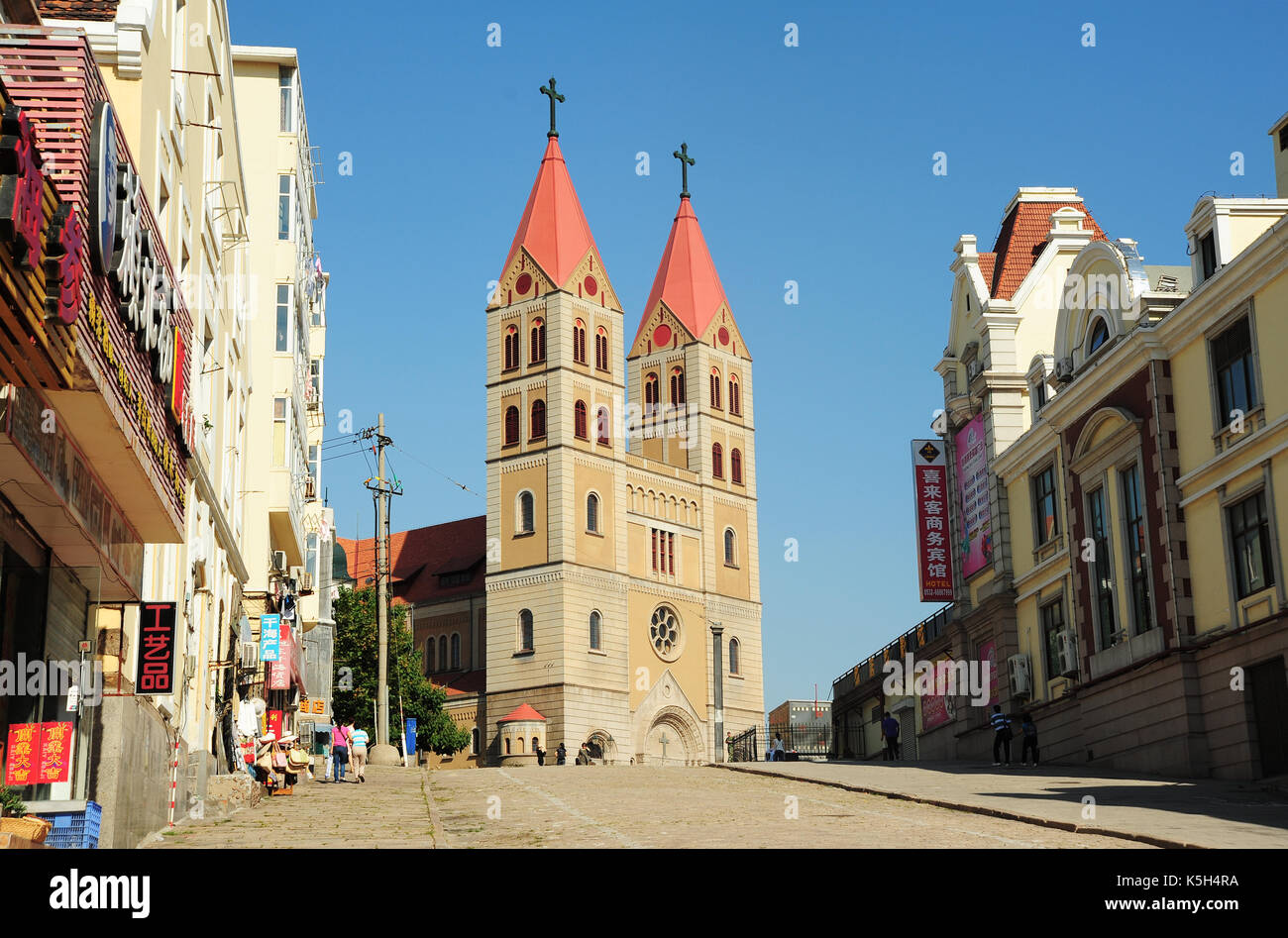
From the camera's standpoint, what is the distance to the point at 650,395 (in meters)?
92.0

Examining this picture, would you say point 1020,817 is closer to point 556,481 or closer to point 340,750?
point 340,750

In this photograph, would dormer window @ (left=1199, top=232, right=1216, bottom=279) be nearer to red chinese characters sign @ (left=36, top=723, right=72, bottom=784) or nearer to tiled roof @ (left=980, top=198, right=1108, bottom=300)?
tiled roof @ (left=980, top=198, right=1108, bottom=300)

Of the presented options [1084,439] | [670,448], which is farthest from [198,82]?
[670,448]

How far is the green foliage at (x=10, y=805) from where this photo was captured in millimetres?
12438

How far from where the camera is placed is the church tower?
76312 mm

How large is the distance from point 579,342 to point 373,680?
21.1m

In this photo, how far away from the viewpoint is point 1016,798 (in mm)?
22828

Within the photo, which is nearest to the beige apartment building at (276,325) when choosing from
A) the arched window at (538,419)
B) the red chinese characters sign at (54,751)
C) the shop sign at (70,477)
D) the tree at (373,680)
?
the shop sign at (70,477)

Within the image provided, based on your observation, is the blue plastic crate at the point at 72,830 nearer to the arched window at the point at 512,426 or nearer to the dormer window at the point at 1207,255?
the dormer window at the point at 1207,255
